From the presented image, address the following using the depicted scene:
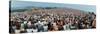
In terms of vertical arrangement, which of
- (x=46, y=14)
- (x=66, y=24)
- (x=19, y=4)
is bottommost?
(x=66, y=24)

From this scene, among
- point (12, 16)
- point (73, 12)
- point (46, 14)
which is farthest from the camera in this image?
point (73, 12)

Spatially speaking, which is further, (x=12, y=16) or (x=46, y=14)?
(x=46, y=14)

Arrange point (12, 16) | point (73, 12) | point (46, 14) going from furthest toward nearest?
point (73, 12), point (46, 14), point (12, 16)

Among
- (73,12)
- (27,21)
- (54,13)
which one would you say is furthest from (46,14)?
(73,12)

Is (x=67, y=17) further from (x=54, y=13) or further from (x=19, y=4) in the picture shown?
(x=19, y=4)

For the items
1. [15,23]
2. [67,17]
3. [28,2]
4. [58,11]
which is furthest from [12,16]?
[67,17]

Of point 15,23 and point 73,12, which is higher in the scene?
point 73,12
